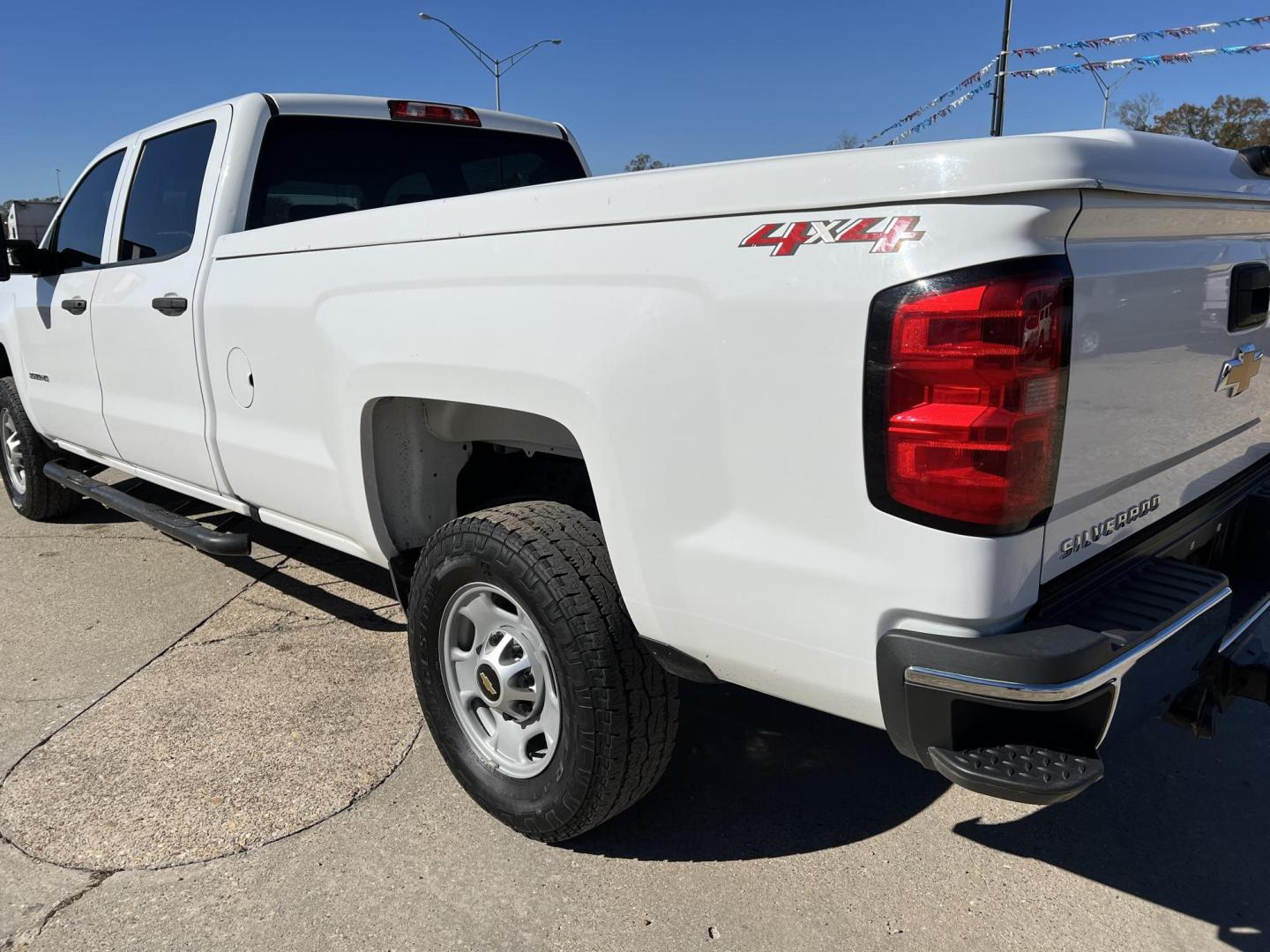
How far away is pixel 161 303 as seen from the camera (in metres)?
3.67

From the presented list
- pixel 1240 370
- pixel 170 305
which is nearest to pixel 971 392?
pixel 1240 370

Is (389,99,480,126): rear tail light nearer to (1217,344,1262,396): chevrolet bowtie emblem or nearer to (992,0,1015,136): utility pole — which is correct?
(1217,344,1262,396): chevrolet bowtie emblem

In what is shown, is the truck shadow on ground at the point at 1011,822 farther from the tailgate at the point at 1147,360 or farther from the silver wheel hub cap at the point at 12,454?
the silver wheel hub cap at the point at 12,454

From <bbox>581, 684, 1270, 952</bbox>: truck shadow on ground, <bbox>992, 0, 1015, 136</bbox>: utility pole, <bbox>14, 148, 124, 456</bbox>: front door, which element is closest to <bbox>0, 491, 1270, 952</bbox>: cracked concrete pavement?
<bbox>581, 684, 1270, 952</bbox>: truck shadow on ground

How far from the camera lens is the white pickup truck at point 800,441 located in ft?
5.50

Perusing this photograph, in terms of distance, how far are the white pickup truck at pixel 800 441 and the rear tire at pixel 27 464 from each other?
120 inches

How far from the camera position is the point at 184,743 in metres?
3.20

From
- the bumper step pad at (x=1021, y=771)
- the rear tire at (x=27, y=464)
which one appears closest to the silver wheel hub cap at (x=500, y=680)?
the bumper step pad at (x=1021, y=771)

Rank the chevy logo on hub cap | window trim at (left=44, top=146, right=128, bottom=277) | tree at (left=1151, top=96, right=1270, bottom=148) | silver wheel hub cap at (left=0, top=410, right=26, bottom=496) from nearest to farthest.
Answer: the chevy logo on hub cap, window trim at (left=44, top=146, right=128, bottom=277), silver wheel hub cap at (left=0, top=410, right=26, bottom=496), tree at (left=1151, top=96, right=1270, bottom=148)

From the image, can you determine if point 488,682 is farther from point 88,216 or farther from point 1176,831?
point 88,216

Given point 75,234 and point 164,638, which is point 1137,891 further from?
point 75,234

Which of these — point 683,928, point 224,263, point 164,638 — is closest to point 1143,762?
point 683,928

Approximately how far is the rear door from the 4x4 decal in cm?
248

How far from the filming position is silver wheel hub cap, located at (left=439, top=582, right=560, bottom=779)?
2.52 metres
